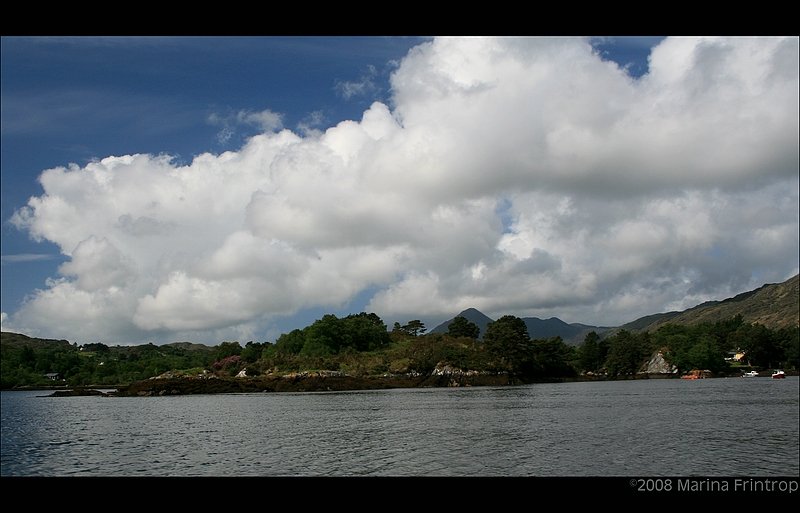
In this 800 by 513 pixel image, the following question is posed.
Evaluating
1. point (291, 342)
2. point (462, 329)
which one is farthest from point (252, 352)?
point (462, 329)

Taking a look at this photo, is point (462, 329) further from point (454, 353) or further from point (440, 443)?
point (440, 443)

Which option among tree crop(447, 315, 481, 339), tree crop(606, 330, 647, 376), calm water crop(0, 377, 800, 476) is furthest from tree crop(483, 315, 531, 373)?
calm water crop(0, 377, 800, 476)

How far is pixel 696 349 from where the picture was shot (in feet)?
418

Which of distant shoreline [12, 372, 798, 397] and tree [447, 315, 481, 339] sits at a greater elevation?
tree [447, 315, 481, 339]

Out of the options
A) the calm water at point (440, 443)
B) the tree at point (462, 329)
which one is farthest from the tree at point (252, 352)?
the calm water at point (440, 443)

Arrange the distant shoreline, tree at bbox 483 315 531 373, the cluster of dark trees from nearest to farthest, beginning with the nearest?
the distant shoreline → tree at bbox 483 315 531 373 → the cluster of dark trees

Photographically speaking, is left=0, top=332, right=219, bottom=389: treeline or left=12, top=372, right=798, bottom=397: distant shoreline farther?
left=0, top=332, right=219, bottom=389: treeline

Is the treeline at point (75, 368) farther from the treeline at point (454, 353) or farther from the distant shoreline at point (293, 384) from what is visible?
the distant shoreline at point (293, 384)

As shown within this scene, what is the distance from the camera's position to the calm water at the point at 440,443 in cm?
2188

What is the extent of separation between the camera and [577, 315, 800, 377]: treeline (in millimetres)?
123062

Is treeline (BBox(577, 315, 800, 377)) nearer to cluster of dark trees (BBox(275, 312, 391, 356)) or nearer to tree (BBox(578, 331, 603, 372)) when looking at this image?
tree (BBox(578, 331, 603, 372))

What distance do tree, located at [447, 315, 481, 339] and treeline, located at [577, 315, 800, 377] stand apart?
2990 centimetres

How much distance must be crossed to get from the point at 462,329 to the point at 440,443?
105461 mm
